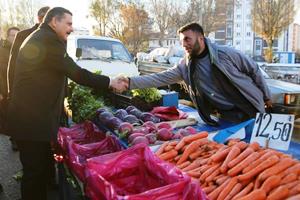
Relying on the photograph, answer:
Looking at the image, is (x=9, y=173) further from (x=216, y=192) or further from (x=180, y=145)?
(x=216, y=192)

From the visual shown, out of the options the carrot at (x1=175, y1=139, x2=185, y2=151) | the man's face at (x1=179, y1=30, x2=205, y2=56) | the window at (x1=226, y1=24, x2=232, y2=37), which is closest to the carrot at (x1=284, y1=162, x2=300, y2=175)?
the carrot at (x1=175, y1=139, x2=185, y2=151)

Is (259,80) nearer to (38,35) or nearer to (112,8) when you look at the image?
(38,35)

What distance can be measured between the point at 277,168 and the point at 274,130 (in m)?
0.69

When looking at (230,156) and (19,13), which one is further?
(19,13)

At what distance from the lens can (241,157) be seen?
252 cm

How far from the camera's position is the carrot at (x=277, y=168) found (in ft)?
7.54

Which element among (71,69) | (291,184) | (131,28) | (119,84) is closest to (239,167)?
(291,184)

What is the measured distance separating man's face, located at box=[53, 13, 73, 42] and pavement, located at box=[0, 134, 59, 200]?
2.21m

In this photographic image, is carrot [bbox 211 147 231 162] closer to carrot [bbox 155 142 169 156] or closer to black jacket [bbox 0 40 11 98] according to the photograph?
carrot [bbox 155 142 169 156]

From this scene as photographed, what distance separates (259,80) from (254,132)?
3.00 feet

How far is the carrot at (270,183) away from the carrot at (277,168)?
52 mm

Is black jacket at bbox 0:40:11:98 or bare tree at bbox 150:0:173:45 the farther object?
bare tree at bbox 150:0:173:45

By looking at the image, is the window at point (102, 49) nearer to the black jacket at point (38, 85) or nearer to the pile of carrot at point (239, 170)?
the black jacket at point (38, 85)

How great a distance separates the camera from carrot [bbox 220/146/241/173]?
2490 mm
